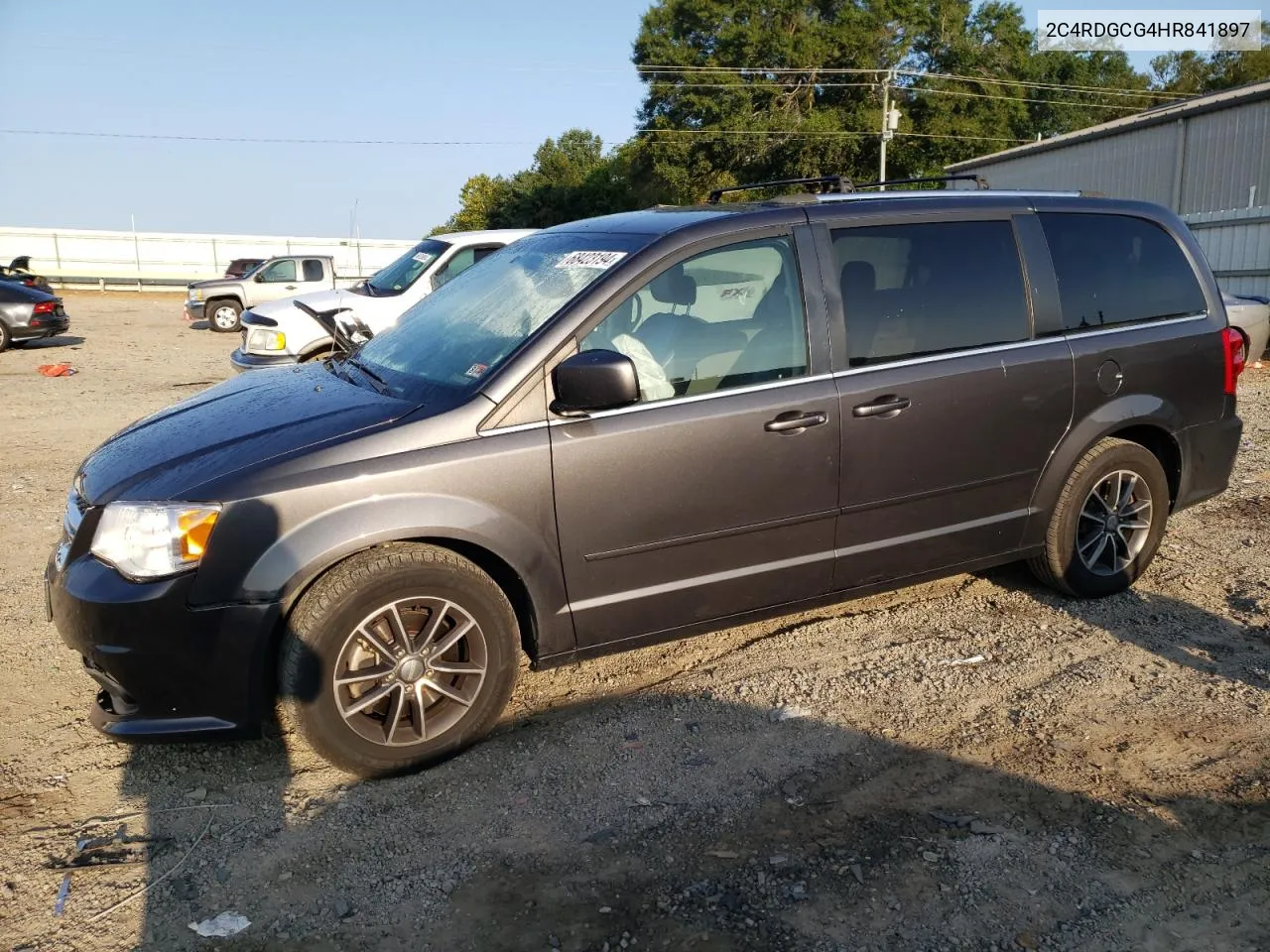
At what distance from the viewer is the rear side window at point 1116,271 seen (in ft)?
15.5

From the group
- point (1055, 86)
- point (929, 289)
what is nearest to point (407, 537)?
point (929, 289)

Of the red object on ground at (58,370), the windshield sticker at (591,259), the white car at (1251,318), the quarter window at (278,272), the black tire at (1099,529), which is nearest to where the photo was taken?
the windshield sticker at (591,259)

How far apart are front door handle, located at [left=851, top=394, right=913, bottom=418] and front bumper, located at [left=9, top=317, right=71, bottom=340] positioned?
710 inches

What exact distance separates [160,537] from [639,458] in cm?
159

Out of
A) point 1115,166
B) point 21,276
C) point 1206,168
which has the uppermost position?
point 1115,166

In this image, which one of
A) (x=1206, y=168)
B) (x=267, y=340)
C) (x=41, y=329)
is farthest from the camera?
(x=1206, y=168)

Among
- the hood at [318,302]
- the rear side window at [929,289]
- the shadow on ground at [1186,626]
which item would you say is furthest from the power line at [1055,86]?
the rear side window at [929,289]

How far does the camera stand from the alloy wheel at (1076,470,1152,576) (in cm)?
493

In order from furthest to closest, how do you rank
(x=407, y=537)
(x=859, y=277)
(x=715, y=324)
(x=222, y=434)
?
(x=859, y=277), (x=715, y=324), (x=222, y=434), (x=407, y=537)

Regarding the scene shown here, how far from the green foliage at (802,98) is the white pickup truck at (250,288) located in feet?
82.7

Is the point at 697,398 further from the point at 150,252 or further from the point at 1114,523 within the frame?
the point at 150,252

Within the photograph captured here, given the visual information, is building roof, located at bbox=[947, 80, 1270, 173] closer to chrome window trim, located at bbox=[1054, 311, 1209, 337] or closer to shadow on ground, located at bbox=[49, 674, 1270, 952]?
chrome window trim, located at bbox=[1054, 311, 1209, 337]

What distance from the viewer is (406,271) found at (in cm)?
1029

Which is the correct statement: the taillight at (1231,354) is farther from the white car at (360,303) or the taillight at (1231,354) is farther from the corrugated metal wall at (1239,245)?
the corrugated metal wall at (1239,245)
